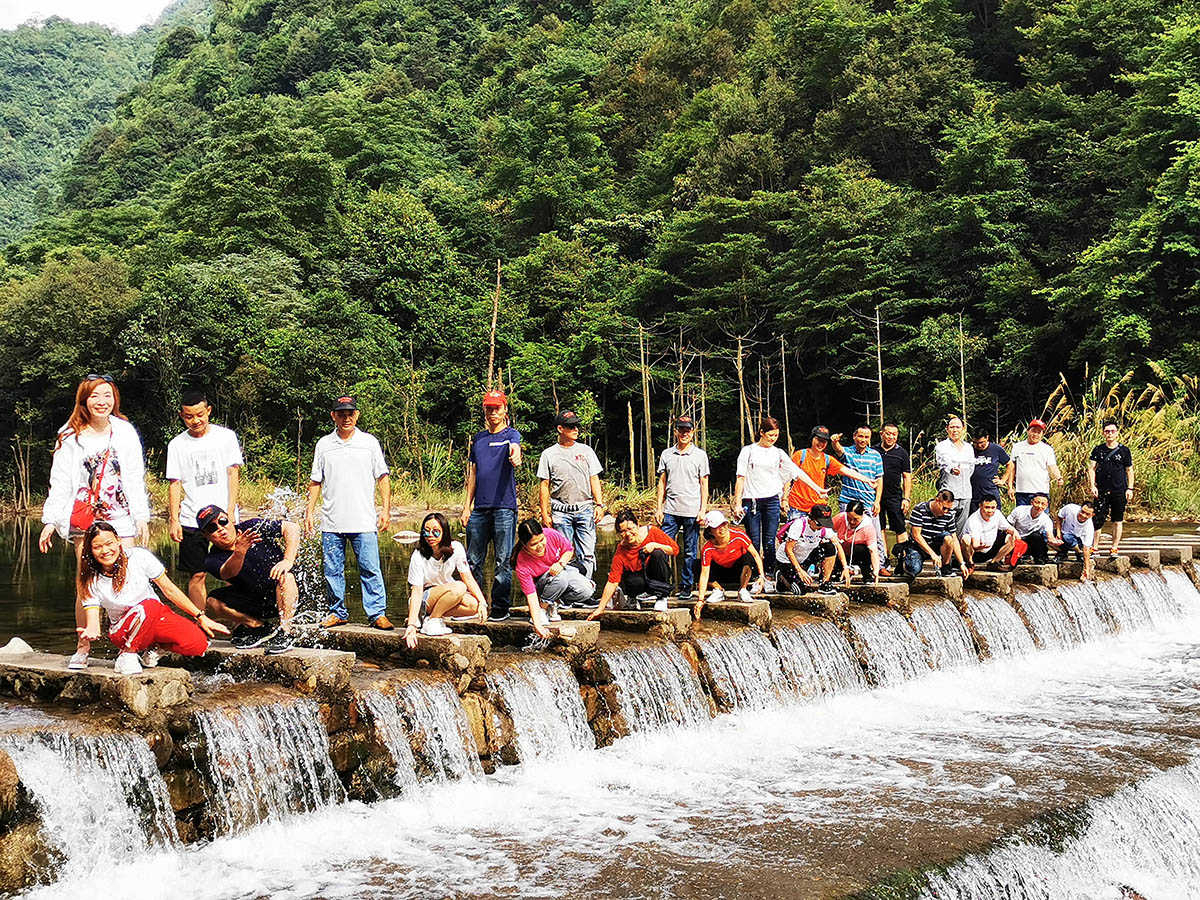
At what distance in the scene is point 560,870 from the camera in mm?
5516

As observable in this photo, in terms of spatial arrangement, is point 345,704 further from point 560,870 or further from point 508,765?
point 560,870

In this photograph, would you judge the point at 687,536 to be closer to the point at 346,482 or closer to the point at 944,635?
the point at 944,635

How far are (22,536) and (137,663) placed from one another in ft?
74.4

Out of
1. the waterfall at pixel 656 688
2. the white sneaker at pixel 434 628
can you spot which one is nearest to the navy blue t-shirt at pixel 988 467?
the waterfall at pixel 656 688

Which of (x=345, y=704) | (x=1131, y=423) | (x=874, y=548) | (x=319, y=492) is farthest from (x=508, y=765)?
(x=1131, y=423)

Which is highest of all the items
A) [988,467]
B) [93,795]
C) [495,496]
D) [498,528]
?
[495,496]

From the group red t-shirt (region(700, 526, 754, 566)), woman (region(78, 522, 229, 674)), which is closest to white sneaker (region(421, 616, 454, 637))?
woman (region(78, 522, 229, 674))

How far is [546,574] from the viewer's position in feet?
29.8

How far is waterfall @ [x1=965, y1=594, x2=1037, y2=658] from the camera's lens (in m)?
11.8

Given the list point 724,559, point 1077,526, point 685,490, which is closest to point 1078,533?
point 1077,526

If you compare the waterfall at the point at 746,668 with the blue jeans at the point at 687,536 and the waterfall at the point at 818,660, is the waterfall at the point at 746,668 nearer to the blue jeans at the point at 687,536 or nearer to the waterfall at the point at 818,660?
the waterfall at the point at 818,660

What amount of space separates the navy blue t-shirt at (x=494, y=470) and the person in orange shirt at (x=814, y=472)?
364 cm

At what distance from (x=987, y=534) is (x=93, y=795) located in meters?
10.5

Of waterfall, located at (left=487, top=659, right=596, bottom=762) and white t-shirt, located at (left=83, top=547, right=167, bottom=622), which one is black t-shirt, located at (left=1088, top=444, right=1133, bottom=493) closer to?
waterfall, located at (left=487, top=659, right=596, bottom=762)
